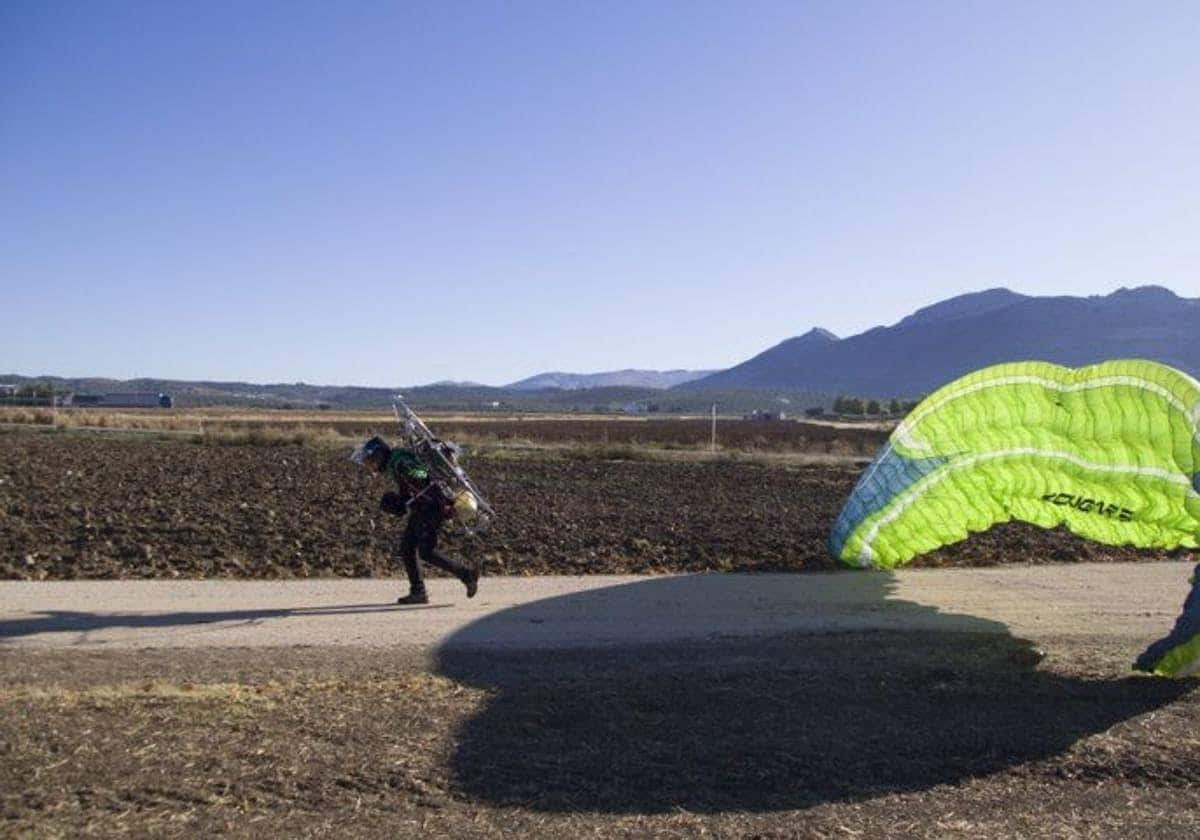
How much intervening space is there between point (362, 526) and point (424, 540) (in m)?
5.50

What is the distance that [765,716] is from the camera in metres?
7.21

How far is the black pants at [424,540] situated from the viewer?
11.0 metres

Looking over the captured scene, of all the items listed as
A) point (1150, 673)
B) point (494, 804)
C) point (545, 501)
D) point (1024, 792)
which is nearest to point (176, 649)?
point (494, 804)

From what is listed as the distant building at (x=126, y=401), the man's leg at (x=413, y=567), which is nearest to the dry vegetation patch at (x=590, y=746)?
the man's leg at (x=413, y=567)

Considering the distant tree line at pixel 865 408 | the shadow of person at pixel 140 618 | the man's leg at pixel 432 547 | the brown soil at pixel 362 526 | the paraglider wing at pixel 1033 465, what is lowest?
the shadow of person at pixel 140 618

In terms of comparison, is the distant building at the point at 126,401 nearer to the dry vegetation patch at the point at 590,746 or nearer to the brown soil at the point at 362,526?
the brown soil at the point at 362,526

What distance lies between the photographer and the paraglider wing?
33.1 feet

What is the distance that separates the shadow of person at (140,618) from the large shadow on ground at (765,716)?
1606mm

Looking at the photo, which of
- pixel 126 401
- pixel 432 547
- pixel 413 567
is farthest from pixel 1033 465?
pixel 126 401

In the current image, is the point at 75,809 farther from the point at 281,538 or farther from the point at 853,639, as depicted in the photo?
the point at 281,538

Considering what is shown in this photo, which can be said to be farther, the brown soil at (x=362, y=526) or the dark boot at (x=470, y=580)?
the brown soil at (x=362, y=526)

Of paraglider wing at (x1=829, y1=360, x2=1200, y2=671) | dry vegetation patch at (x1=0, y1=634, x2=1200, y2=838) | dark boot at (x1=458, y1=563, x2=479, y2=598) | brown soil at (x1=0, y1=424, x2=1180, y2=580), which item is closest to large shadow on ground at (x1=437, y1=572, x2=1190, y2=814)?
dry vegetation patch at (x1=0, y1=634, x2=1200, y2=838)

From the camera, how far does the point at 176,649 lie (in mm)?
8992

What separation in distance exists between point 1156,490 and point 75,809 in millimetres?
9216
